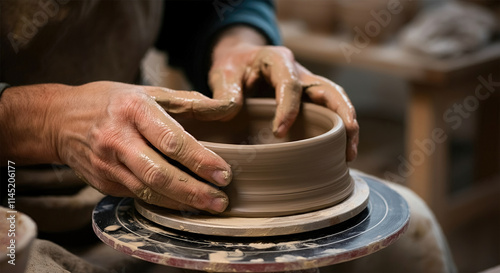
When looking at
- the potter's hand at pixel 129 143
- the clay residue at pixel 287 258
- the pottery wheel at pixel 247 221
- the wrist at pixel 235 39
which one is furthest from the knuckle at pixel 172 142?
the wrist at pixel 235 39

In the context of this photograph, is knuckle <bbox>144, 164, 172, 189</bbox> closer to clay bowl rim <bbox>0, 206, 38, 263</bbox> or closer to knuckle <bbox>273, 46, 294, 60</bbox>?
clay bowl rim <bbox>0, 206, 38, 263</bbox>

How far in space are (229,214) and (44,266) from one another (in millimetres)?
320

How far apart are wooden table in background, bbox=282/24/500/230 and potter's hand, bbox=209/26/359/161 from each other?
4.35 feet

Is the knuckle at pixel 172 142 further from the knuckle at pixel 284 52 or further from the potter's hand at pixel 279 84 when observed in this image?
the knuckle at pixel 284 52

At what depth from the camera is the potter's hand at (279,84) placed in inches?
47.6

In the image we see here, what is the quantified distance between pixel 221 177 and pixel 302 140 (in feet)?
0.58

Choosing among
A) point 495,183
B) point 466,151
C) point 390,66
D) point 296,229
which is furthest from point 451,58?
point 296,229

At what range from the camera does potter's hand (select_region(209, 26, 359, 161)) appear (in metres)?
1.21

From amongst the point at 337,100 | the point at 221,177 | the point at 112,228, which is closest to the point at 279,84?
the point at 337,100

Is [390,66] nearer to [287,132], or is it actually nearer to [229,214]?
[287,132]

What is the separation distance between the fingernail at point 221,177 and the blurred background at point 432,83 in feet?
5.71

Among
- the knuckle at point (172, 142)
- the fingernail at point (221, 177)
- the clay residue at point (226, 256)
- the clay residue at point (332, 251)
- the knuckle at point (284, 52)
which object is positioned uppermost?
the knuckle at point (172, 142)

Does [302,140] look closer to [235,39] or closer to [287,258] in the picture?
[287,258]

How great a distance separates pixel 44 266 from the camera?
1045mm
